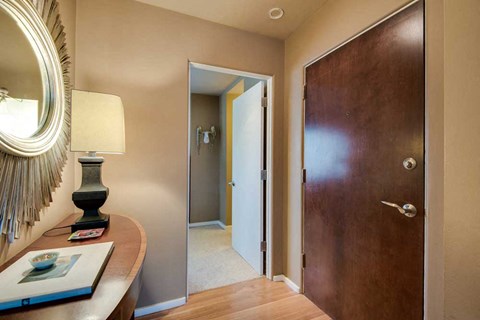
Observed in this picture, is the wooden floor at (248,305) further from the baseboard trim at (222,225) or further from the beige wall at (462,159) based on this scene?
the baseboard trim at (222,225)

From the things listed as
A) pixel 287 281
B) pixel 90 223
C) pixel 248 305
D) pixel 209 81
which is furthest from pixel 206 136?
pixel 90 223

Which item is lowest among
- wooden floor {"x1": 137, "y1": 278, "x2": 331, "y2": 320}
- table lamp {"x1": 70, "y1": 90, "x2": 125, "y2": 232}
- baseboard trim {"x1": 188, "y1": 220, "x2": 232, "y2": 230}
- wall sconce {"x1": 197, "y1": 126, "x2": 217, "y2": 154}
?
wooden floor {"x1": 137, "y1": 278, "x2": 331, "y2": 320}

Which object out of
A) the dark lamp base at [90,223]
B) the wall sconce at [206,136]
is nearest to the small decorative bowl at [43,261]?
the dark lamp base at [90,223]

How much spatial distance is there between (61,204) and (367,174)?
1.85m

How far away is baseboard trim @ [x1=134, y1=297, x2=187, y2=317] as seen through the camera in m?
1.60

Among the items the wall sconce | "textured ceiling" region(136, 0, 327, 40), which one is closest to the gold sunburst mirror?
"textured ceiling" region(136, 0, 327, 40)

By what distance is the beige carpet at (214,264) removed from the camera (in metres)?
2.05

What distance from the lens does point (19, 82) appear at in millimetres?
820

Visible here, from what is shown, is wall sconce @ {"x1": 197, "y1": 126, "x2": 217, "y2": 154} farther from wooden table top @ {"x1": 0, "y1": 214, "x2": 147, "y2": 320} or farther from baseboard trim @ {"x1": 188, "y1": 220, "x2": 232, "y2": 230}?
wooden table top @ {"x1": 0, "y1": 214, "x2": 147, "y2": 320}

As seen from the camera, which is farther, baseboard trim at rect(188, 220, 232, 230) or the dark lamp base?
baseboard trim at rect(188, 220, 232, 230)

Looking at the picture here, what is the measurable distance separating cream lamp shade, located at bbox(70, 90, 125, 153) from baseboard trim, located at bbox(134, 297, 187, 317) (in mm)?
1268

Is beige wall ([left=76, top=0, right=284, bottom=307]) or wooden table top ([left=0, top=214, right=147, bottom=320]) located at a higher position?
beige wall ([left=76, top=0, right=284, bottom=307])

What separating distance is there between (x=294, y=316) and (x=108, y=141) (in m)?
1.76

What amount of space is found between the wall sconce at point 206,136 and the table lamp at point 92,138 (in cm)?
266
